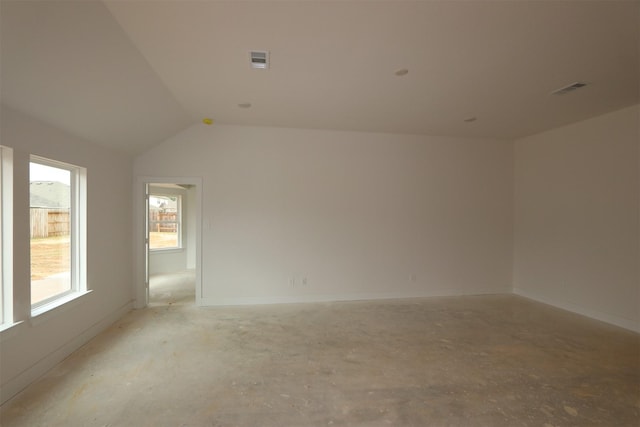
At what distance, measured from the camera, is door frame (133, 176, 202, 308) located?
160 inches

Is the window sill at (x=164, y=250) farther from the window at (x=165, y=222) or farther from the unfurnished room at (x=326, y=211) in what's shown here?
the unfurnished room at (x=326, y=211)

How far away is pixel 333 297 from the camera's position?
4500 mm

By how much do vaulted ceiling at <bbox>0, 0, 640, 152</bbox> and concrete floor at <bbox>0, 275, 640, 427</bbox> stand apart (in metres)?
2.24

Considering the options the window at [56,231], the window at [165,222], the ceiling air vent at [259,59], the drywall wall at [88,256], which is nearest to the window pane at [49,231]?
the window at [56,231]

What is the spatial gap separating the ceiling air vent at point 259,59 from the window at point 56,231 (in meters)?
2.08

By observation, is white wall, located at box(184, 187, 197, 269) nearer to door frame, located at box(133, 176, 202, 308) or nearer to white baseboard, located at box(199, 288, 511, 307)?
door frame, located at box(133, 176, 202, 308)

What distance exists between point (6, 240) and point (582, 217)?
6.40m

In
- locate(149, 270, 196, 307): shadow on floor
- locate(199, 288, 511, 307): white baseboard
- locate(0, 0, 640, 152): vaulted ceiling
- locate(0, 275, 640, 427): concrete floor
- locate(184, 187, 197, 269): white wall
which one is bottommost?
locate(0, 275, 640, 427): concrete floor

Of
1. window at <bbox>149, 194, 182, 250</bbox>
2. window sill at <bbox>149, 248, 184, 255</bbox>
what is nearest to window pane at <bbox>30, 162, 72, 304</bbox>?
window sill at <bbox>149, 248, 184, 255</bbox>

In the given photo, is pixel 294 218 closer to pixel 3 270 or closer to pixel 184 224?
pixel 3 270

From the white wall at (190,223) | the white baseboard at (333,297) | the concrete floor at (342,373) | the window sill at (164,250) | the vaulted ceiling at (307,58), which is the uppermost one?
the vaulted ceiling at (307,58)

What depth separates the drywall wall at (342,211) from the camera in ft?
13.8

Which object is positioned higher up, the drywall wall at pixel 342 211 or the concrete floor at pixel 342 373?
the drywall wall at pixel 342 211

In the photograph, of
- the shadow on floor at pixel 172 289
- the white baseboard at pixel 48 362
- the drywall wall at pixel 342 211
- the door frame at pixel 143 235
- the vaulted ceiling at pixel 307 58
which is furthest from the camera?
the shadow on floor at pixel 172 289
